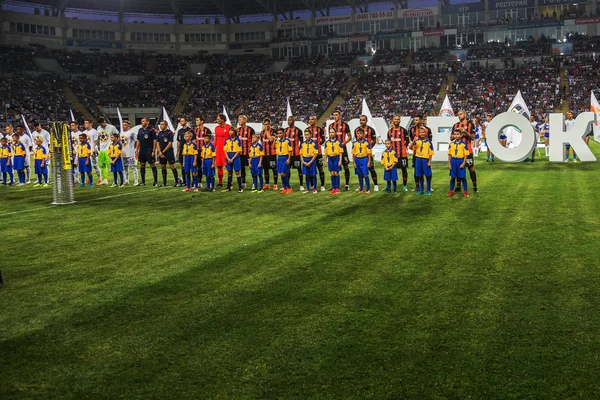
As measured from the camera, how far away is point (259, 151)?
15.0 meters

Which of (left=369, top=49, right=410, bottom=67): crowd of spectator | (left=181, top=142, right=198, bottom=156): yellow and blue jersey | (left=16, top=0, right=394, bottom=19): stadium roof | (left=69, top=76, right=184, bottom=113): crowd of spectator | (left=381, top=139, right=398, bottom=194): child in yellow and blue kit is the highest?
(left=16, top=0, right=394, bottom=19): stadium roof

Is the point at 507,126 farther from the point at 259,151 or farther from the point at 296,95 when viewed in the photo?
the point at 296,95

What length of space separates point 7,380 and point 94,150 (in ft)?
48.8

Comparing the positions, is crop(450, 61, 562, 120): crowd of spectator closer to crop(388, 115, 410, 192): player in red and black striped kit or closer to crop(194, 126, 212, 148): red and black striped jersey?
crop(388, 115, 410, 192): player in red and black striped kit

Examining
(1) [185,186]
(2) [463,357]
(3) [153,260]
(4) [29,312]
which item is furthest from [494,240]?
(1) [185,186]

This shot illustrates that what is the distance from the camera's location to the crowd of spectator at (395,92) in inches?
1930

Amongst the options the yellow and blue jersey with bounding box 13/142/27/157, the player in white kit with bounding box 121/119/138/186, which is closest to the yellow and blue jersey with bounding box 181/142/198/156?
the player in white kit with bounding box 121/119/138/186

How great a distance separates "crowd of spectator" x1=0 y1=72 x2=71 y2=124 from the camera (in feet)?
155

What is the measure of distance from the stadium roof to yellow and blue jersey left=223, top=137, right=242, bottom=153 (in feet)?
160

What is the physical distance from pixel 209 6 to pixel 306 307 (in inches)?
2483

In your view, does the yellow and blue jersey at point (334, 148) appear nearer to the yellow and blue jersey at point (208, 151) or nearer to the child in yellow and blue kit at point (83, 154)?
the yellow and blue jersey at point (208, 151)

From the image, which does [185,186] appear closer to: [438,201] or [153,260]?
[438,201]

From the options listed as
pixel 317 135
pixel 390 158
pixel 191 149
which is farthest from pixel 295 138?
pixel 191 149

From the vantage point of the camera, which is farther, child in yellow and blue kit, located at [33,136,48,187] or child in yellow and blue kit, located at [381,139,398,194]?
child in yellow and blue kit, located at [33,136,48,187]
